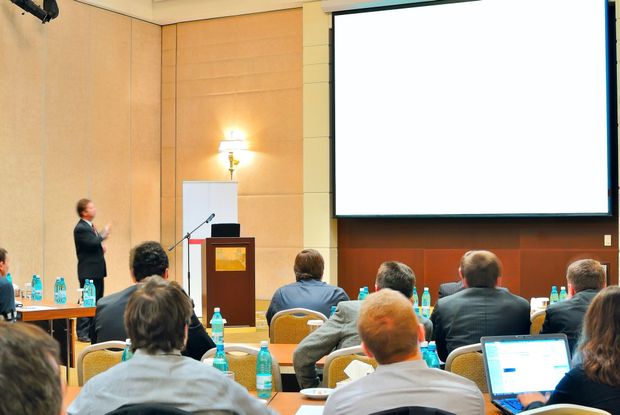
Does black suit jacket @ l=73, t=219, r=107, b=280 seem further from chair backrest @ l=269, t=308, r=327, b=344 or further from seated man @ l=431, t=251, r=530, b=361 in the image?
seated man @ l=431, t=251, r=530, b=361

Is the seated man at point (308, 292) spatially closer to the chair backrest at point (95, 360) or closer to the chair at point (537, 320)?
the chair at point (537, 320)

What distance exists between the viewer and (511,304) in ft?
14.8

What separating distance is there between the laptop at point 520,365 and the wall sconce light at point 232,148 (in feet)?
28.2

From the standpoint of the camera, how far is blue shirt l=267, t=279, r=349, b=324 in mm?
5941

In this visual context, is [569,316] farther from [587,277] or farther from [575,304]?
[587,277]

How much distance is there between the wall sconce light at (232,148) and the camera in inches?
454

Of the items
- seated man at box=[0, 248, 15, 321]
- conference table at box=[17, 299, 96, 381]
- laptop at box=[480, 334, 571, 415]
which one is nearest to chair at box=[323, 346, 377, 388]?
laptop at box=[480, 334, 571, 415]

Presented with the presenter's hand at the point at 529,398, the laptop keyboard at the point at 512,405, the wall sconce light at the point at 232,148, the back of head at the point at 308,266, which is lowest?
the laptop keyboard at the point at 512,405

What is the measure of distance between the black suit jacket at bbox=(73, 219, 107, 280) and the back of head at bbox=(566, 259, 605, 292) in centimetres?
594

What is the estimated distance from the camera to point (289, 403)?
131 inches

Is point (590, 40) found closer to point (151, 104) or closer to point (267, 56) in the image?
point (267, 56)

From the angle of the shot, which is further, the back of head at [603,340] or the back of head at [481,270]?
the back of head at [481,270]

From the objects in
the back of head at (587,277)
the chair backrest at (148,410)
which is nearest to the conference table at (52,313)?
the back of head at (587,277)

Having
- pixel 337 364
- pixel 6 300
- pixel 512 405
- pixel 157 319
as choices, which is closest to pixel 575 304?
pixel 512 405
